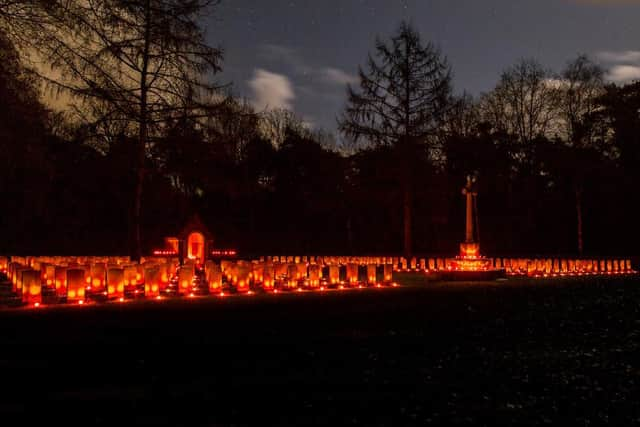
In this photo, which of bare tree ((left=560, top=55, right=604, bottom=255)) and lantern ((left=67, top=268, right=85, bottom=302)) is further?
bare tree ((left=560, top=55, right=604, bottom=255))

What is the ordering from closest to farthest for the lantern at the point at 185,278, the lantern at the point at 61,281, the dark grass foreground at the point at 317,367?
the dark grass foreground at the point at 317,367, the lantern at the point at 61,281, the lantern at the point at 185,278

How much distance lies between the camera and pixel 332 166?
40062 millimetres

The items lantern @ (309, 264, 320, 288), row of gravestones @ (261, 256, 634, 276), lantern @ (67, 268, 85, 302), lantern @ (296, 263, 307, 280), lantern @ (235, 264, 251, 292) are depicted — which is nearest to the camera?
lantern @ (67, 268, 85, 302)

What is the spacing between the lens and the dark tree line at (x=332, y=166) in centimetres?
1997

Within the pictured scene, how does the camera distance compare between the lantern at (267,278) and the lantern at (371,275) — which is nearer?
the lantern at (267,278)

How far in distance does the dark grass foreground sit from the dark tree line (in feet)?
35.5

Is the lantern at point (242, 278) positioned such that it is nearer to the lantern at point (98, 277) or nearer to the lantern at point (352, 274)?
the lantern at point (98, 277)

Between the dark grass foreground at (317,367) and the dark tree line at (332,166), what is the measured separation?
1081 cm

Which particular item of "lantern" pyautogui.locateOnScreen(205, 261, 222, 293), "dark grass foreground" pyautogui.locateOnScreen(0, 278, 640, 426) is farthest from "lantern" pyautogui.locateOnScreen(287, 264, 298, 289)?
"dark grass foreground" pyautogui.locateOnScreen(0, 278, 640, 426)

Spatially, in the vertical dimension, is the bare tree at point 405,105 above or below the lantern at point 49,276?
above

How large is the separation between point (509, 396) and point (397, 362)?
1.50 m

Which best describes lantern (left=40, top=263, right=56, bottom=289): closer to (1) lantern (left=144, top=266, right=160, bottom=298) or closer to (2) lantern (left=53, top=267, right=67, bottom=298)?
(2) lantern (left=53, top=267, right=67, bottom=298)

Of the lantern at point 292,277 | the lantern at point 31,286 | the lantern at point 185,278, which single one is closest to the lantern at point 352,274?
the lantern at point 292,277

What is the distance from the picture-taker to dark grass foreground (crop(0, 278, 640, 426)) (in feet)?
14.2
